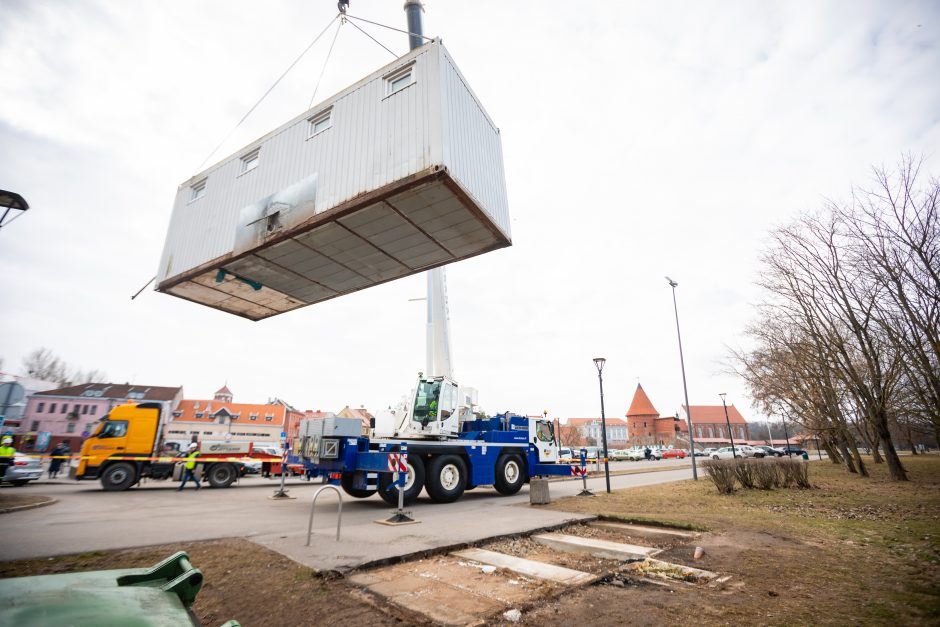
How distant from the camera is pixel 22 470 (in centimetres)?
1589

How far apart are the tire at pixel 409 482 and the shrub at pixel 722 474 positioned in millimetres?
8607

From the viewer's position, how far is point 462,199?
7.43 meters

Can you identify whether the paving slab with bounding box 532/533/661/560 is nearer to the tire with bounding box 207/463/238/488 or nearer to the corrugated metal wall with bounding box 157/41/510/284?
the corrugated metal wall with bounding box 157/41/510/284

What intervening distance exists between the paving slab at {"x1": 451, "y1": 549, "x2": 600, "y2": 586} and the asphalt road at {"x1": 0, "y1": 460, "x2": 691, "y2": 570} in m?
0.54

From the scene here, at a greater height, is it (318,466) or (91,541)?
(318,466)

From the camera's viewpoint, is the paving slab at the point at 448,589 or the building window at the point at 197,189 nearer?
the paving slab at the point at 448,589

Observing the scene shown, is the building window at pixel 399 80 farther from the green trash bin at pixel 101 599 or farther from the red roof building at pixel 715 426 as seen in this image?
the red roof building at pixel 715 426

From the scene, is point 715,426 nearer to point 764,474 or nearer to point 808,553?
point 764,474

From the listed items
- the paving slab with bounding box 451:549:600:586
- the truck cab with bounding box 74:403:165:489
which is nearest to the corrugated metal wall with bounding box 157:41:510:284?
the paving slab with bounding box 451:549:600:586

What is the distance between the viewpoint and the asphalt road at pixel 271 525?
5.80 meters

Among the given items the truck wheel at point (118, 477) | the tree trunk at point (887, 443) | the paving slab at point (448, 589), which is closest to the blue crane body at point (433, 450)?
the paving slab at point (448, 589)

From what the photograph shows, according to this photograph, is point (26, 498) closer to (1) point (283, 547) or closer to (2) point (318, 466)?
(2) point (318, 466)

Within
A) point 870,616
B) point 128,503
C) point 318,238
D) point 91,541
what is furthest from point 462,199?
point 128,503

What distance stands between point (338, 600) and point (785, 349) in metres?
21.0
